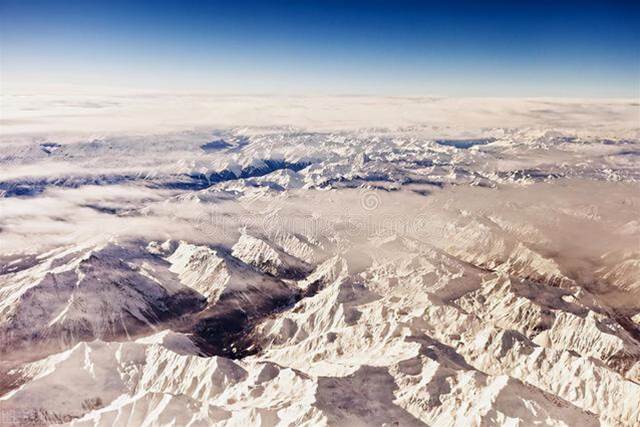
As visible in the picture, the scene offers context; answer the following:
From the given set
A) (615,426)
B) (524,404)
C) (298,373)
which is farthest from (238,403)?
(615,426)

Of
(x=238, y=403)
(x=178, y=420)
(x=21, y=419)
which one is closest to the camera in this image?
(x=178, y=420)

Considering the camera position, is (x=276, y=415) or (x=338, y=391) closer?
(x=276, y=415)

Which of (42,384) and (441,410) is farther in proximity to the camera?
(42,384)

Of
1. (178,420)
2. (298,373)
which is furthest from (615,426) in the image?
(178,420)

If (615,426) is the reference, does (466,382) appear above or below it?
above

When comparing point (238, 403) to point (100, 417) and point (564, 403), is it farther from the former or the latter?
point (564, 403)

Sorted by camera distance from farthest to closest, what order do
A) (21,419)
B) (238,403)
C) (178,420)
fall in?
(238,403)
(21,419)
(178,420)

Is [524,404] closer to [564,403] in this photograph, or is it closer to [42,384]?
[564,403]

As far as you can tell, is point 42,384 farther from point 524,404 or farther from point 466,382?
point 524,404

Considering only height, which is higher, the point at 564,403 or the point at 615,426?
the point at 564,403
